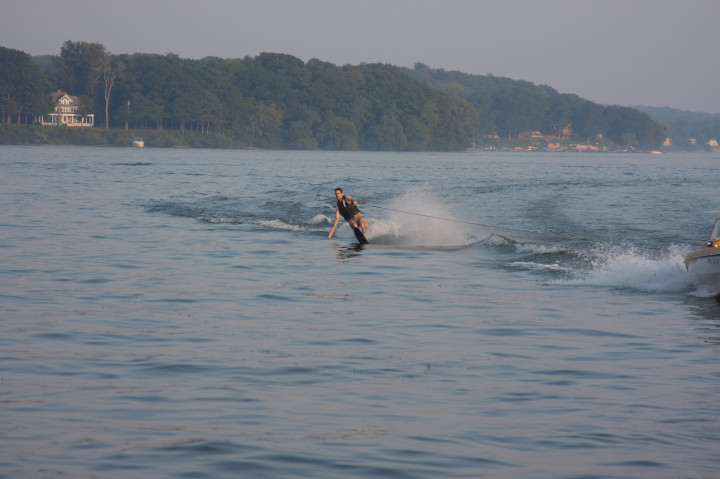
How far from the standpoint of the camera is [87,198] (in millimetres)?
41469

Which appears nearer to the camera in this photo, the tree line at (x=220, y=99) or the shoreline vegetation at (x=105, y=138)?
the shoreline vegetation at (x=105, y=138)

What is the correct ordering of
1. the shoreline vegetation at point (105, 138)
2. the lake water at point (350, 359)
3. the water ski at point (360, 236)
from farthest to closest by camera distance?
the shoreline vegetation at point (105, 138) → the water ski at point (360, 236) → the lake water at point (350, 359)

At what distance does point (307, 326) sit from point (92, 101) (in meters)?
165

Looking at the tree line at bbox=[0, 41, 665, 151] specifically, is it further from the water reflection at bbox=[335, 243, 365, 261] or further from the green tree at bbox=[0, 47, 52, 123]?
the water reflection at bbox=[335, 243, 365, 261]

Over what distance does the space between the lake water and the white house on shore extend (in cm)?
14838

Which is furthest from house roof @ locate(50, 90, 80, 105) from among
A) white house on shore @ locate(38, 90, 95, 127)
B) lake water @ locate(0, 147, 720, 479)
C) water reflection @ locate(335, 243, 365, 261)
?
water reflection @ locate(335, 243, 365, 261)

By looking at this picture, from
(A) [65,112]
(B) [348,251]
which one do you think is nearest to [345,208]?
(B) [348,251]

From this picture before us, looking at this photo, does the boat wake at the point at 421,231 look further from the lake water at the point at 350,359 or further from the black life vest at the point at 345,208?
the black life vest at the point at 345,208

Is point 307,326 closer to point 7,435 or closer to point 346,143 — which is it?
point 7,435

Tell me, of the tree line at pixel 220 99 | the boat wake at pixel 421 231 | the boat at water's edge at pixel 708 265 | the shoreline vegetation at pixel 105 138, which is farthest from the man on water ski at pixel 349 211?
the tree line at pixel 220 99

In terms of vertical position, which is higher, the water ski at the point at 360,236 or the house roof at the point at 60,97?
the house roof at the point at 60,97

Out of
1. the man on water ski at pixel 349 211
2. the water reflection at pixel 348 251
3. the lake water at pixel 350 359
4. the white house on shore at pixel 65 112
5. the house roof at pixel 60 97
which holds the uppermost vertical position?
the house roof at pixel 60 97

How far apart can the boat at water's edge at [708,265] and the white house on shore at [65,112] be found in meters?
159

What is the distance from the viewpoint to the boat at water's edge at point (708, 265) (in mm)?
16625
